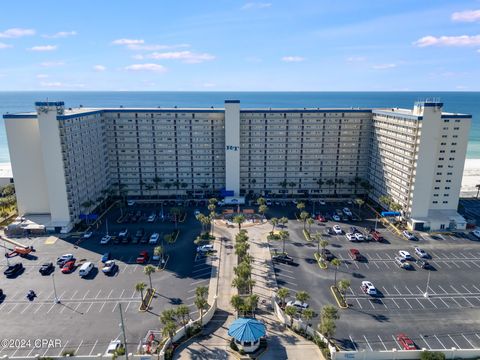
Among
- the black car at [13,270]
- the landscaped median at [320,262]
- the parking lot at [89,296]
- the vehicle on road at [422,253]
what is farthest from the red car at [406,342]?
the black car at [13,270]

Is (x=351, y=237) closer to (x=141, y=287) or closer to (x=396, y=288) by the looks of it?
(x=396, y=288)

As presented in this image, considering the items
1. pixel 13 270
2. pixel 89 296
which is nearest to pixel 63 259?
pixel 13 270

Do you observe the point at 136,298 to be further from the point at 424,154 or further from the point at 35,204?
the point at 424,154

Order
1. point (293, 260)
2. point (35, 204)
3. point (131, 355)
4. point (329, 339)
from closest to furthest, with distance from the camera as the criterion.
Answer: point (131, 355) → point (329, 339) → point (293, 260) → point (35, 204)

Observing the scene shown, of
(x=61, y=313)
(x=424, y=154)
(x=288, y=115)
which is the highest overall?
(x=288, y=115)

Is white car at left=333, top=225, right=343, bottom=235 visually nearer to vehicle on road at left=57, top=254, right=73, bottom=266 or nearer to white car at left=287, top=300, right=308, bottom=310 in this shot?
white car at left=287, top=300, right=308, bottom=310

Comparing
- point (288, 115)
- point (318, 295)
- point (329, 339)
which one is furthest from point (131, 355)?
point (288, 115)

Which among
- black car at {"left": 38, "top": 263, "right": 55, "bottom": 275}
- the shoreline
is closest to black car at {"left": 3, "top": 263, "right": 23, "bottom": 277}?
black car at {"left": 38, "top": 263, "right": 55, "bottom": 275}

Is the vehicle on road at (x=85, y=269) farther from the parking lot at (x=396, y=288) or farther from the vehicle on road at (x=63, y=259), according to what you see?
the parking lot at (x=396, y=288)
